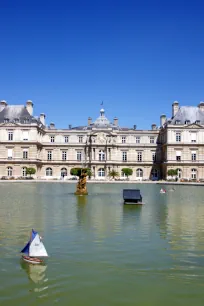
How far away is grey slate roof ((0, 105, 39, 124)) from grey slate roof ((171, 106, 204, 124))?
23886 mm

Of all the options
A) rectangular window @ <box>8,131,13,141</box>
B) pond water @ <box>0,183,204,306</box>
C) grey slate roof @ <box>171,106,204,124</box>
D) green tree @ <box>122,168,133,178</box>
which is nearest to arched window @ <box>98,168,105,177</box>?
green tree @ <box>122,168,133,178</box>

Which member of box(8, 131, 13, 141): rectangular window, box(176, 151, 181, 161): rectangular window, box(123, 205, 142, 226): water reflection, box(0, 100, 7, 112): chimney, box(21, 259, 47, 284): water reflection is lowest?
box(21, 259, 47, 284): water reflection

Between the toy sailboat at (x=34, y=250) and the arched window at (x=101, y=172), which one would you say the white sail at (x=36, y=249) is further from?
the arched window at (x=101, y=172)

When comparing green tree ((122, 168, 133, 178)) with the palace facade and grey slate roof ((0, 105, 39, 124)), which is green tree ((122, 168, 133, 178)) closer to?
the palace facade

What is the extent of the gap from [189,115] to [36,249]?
5540 centimetres

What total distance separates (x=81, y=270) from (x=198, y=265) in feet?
8.68

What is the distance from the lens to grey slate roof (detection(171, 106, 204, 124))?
197 ft

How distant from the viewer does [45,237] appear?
10594 mm

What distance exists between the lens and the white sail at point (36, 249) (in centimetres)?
812

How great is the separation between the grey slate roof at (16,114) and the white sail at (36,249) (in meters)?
52.9

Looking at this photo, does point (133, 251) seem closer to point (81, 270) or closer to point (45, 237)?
point (81, 270)

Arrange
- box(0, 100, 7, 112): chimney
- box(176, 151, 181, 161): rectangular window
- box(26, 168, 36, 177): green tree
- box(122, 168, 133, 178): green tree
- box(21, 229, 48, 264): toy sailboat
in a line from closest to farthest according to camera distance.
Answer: box(21, 229, 48, 264): toy sailboat, box(26, 168, 36, 177): green tree, box(122, 168, 133, 178): green tree, box(176, 151, 181, 161): rectangular window, box(0, 100, 7, 112): chimney

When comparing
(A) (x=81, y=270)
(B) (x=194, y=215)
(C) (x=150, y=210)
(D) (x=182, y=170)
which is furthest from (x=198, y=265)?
(D) (x=182, y=170)

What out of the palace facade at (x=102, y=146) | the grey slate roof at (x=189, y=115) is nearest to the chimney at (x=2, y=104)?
the palace facade at (x=102, y=146)
